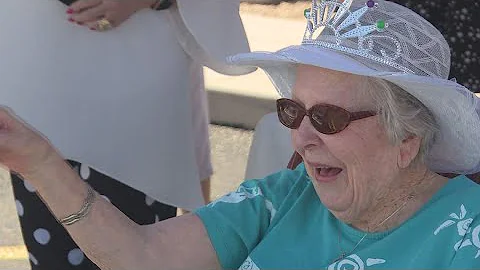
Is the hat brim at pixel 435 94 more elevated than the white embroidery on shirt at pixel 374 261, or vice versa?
the hat brim at pixel 435 94

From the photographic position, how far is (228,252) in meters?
2.05

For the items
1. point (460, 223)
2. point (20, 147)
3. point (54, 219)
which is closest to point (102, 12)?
point (54, 219)

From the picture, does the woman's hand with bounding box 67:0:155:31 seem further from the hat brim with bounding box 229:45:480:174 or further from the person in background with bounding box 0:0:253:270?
the hat brim with bounding box 229:45:480:174

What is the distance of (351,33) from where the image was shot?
186cm

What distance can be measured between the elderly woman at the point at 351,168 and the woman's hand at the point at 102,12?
489 millimetres

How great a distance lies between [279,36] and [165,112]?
9.10ft

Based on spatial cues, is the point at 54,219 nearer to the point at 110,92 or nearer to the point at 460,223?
the point at 110,92

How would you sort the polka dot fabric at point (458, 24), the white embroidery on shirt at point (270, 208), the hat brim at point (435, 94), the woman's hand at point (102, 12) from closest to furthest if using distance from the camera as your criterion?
the hat brim at point (435, 94), the white embroidery on shirt at point (270, 208), the woman's hand at point (102, 12), the polka dot fabric at point (458, 24)

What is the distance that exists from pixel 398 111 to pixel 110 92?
85 cm

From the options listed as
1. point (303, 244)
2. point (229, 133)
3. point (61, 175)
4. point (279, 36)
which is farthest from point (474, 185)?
point (279, 36)

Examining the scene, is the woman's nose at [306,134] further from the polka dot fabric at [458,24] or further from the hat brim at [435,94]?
the polka dot fabric at [458,24]

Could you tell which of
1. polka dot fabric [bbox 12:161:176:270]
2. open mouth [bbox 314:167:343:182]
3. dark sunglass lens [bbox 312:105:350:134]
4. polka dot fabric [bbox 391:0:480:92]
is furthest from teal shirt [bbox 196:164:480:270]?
polka dot fabric [bbox 391:0:480:92]

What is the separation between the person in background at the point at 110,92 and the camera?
238 centimetres

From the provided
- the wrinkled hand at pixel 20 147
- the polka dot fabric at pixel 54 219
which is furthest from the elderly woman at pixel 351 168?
the polka dot fabric at pixel 54 219
